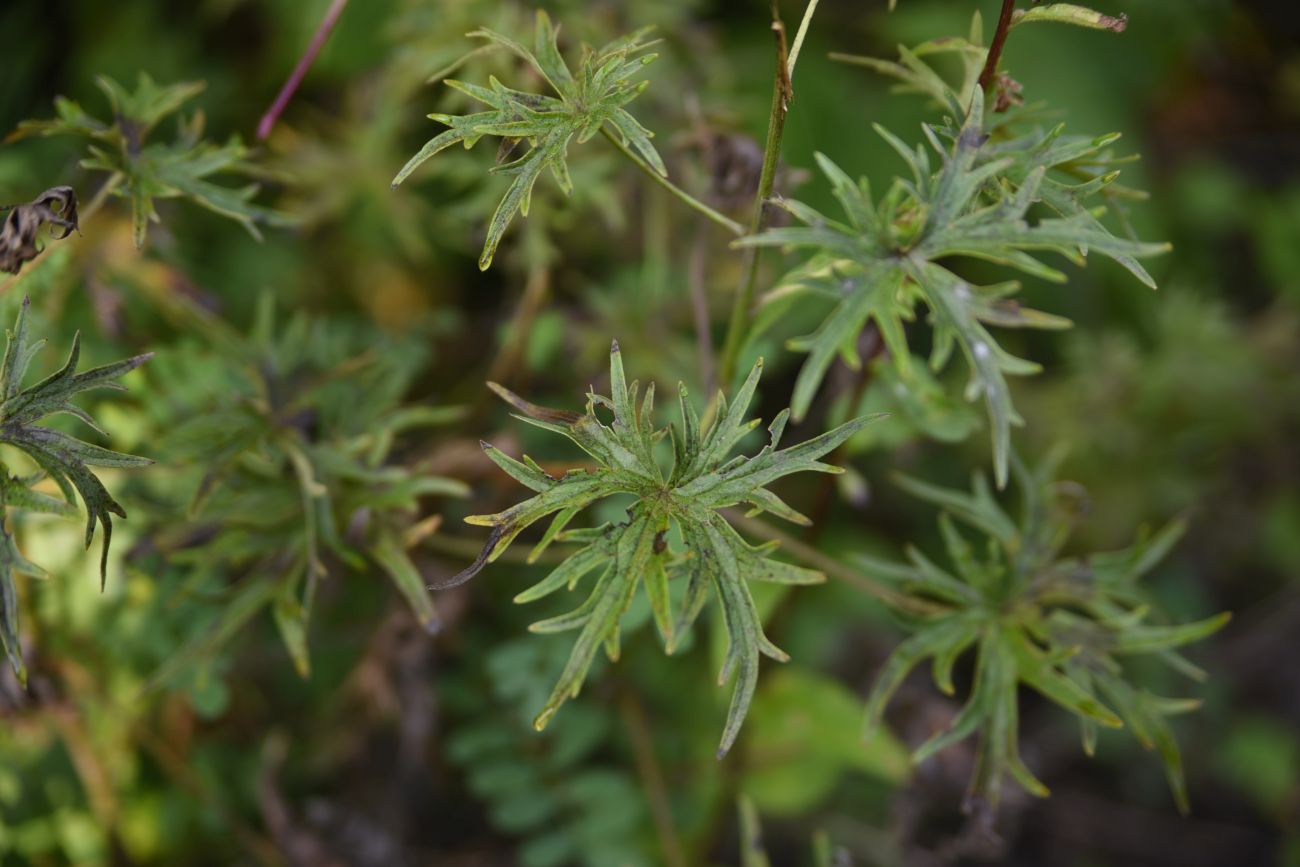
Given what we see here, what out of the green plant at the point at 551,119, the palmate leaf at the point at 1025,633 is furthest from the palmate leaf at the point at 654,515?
the palmate leaf at the point at 1025,633

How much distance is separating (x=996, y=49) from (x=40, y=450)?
1.10 metres

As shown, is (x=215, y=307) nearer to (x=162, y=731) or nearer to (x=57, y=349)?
(x=57, y=349)

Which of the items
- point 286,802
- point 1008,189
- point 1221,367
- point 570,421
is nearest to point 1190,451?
point 1221,367

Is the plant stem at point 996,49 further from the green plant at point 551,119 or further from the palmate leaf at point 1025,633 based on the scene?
the palmate leaf at point 1025,633

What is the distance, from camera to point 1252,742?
2471mm

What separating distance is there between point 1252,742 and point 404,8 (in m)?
2.59

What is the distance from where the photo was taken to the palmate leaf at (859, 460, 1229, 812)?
4.17 ft

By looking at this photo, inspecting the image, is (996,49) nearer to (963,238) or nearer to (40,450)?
(963,238)

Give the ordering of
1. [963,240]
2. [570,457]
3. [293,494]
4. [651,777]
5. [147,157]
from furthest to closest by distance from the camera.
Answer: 1. [570,457]
2. [651,777]
3. [293,494]
4. [147,157]
5. [963,240]

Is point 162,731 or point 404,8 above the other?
point 404,8

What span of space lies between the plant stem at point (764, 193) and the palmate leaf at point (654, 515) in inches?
9.3

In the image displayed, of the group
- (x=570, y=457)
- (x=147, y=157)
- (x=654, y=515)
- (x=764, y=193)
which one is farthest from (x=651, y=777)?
(x=147, y=157)

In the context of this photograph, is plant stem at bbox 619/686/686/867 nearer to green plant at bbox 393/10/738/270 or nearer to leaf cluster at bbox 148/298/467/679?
leaf cluster at bbox 148/298/467/679

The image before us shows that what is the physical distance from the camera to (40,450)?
3.46ft
